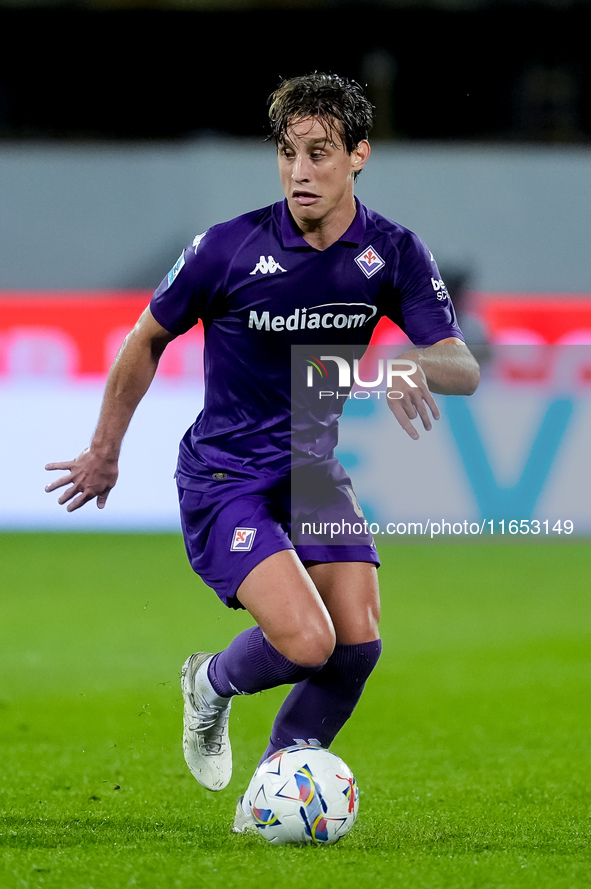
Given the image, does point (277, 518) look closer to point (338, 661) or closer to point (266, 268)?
point (338, 661)

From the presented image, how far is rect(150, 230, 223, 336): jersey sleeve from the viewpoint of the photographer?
360 cm

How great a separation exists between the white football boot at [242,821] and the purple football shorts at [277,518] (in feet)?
1.87

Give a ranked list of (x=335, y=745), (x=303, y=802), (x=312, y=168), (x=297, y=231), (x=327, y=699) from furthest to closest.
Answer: (x=335, y=745), (x=327, y=699), (x=297, y=231), (x=312, y=168), (x=303, y=802)

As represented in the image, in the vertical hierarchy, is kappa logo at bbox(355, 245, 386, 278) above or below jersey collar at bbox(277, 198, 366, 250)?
below

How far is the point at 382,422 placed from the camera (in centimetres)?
886

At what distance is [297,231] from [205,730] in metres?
1.55

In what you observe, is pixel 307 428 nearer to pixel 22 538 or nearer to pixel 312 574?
pixel 312 574

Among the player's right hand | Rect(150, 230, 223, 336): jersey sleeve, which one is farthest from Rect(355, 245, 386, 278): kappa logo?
the player's right hand

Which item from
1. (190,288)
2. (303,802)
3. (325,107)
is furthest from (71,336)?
(303,802)

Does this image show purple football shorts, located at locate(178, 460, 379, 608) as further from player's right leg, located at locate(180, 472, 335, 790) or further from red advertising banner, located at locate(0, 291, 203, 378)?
red advertising banner, located at locate(0, 291, 203, 378)

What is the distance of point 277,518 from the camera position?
145 inches

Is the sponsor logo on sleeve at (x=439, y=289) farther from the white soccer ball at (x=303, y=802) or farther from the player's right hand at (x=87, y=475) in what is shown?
the white soccer ball at (x=303, y=802)

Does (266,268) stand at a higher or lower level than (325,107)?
lower

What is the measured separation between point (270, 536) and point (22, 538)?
26.3 feet
